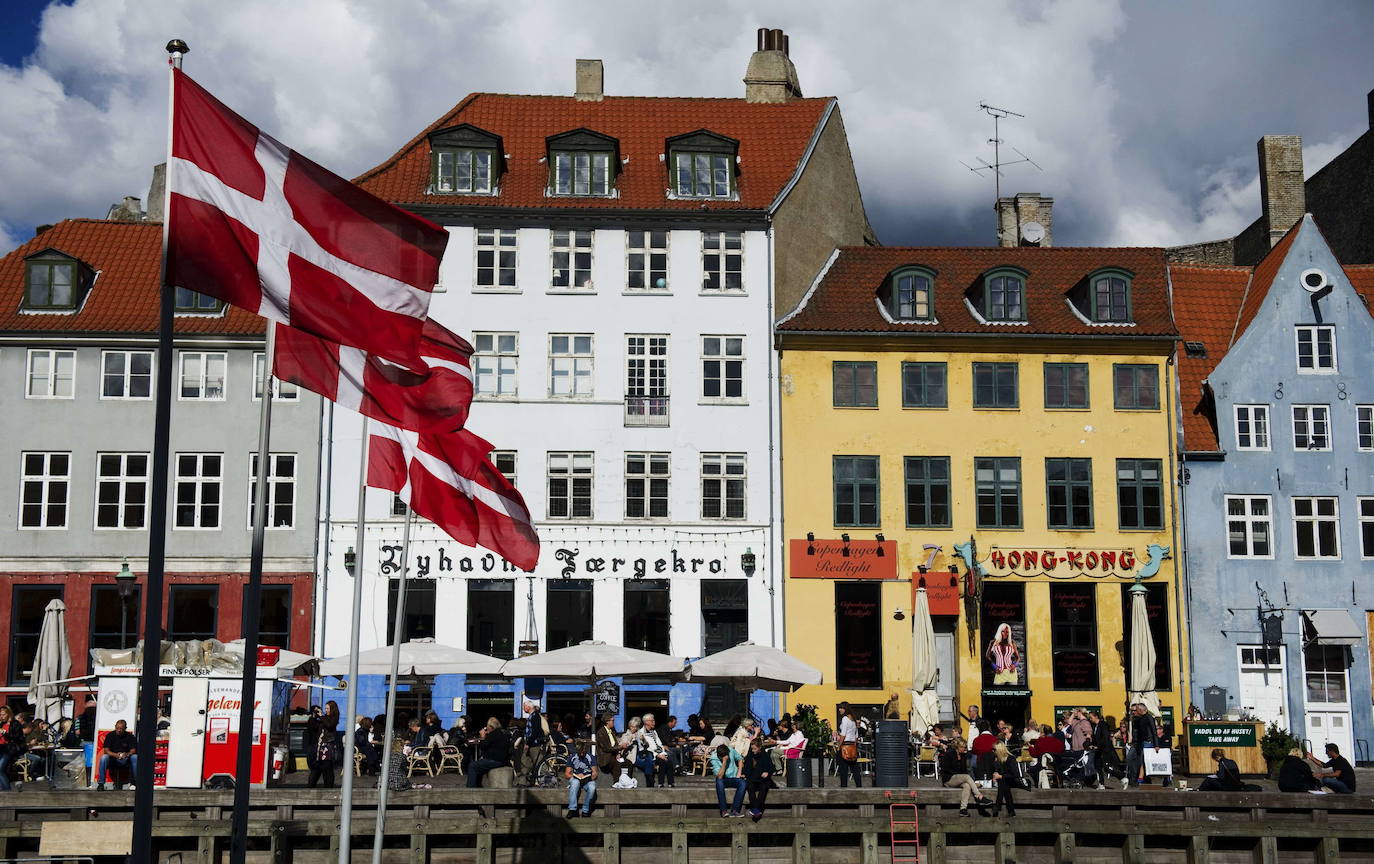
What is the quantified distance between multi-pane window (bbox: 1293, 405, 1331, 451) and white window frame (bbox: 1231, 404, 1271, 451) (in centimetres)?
77

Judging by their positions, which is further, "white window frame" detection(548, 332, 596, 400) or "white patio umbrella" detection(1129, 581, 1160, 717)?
"white window frame" detection(548, 332, 596, 400)

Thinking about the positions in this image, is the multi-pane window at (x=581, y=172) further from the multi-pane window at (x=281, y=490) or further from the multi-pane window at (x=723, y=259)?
the multi-pane window at (x=281, y=490)

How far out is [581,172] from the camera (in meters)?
42.1

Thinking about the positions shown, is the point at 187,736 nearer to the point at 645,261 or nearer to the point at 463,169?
the point at 645,261

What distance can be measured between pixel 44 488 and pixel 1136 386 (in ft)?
95.0

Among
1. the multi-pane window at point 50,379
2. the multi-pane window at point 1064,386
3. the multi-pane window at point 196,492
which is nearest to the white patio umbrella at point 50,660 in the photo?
the multi-pane window at point 196,492

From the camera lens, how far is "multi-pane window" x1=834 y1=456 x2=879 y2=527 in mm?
40250

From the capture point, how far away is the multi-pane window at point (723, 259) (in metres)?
41.5

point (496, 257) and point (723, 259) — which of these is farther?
point (723, 259)

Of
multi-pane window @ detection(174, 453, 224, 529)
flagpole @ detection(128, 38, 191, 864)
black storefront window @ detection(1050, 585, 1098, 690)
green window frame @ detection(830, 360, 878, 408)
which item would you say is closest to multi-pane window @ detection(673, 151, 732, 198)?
green window frame @ detection(830, 360, 878, 408)

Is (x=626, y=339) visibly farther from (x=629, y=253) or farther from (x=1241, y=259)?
(x=1241, y=259)

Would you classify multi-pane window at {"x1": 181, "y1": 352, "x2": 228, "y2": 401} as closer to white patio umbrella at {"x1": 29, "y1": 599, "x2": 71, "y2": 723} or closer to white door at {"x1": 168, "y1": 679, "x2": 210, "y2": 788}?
white patio umbrella at {"x1": 29, "y1": 599, "x2": 71, "y2": 723}

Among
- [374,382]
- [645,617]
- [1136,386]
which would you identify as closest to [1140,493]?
[1136,386]

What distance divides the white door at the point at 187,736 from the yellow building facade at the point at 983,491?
17.8 metres
